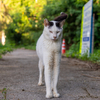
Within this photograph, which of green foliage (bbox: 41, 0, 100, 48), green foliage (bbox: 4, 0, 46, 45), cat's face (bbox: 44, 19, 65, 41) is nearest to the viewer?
cat's face (bbox: 44, 19, 65, 41)

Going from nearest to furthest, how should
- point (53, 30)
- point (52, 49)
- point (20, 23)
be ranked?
point (53, 30)
point (52, 49)
point (20, 23)

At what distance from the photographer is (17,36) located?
24969mm

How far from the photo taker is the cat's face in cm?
264

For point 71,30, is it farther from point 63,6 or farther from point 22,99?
point 22,99

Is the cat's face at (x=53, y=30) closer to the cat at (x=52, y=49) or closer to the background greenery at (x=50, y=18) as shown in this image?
the cat at (x=52, y=49)

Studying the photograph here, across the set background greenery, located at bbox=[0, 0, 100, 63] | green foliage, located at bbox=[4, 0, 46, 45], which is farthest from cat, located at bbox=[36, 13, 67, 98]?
green foliage, located at bbox=[4, 0, 46, 45]

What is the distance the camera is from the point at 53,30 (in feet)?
8.68

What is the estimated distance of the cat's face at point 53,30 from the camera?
2639 mm

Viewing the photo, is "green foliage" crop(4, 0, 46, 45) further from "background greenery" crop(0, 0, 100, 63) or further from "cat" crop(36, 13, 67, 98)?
"cat" crop(36, 13, 67, 98)

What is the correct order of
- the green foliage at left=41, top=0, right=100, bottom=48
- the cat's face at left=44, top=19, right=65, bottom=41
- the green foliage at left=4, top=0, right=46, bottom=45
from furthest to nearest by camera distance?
the green foliage at left=4, top=0, right=46, bottom=45 → the green foliage at left=41, top=0, right=100, bottom=48 → the cat's face at left=44, top=19, right=65, bottom=41

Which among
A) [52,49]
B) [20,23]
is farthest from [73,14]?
[20,23]

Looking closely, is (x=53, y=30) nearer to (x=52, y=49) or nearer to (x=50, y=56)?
(x=52, y=49)

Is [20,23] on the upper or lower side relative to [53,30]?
upper

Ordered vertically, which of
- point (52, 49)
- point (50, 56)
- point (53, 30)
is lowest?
point (50, 56)
